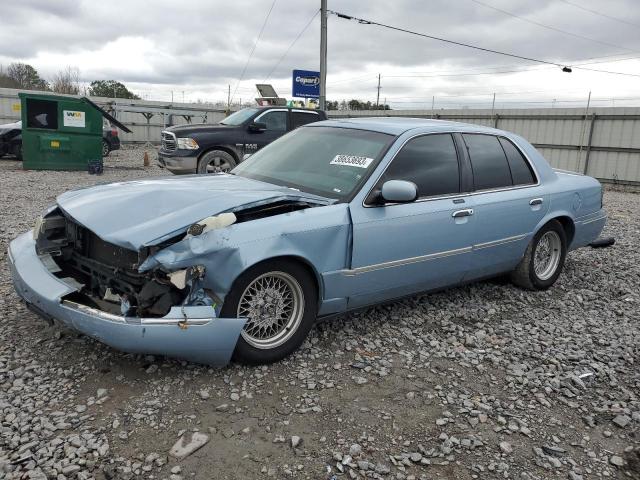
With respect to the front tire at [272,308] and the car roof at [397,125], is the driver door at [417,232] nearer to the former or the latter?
the car roof at [397,125]

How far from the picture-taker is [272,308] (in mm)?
3420

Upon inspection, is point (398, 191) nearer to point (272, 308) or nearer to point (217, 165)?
point (272, 308)

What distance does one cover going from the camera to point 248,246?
3133 millimetres

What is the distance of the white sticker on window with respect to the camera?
3.98m

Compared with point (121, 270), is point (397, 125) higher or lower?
higher

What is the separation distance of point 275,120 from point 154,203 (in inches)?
357

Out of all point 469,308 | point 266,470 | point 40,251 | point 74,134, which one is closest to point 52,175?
point 74,134

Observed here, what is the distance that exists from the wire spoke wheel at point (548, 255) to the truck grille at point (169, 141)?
26.6 feet

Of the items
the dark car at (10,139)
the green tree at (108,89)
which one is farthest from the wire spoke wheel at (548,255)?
the green tree at (108,89)

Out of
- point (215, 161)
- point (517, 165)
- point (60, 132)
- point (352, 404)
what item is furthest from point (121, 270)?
point (60, 132)

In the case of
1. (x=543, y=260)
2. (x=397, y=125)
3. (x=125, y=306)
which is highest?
(x=397, y=125)

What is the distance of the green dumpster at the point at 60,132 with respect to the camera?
13.6 metres

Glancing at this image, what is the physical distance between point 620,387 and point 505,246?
1.59 metres

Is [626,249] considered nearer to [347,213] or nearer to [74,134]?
[347,213]
